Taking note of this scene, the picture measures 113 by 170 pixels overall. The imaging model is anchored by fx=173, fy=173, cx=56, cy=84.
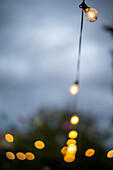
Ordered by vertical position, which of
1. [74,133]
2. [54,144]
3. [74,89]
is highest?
[54,144]

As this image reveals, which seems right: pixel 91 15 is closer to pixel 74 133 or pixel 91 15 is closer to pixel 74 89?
pixel 74 89

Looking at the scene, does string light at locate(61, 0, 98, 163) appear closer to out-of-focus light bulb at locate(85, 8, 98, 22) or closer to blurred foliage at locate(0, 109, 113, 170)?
out-of-focus light bulb at locate(85, 8, 98, 22)

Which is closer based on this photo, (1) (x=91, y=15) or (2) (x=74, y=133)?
(1) (x=91, y=15)

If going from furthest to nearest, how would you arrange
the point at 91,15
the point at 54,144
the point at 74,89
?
the point at 54,144
the point at 74,89
the point at 91,15

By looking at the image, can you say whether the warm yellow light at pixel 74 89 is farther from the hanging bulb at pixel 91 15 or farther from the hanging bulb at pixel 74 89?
the hanging bulb at pixel 91 15

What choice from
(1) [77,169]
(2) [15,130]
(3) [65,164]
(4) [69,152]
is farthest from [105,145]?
(4) [69,152]

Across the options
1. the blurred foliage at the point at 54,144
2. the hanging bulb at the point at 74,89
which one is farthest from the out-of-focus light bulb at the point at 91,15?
the blurred foliage at the point at 54,144

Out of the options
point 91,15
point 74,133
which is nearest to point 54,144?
point 74,133

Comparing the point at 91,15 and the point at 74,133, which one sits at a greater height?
the point at 91,15

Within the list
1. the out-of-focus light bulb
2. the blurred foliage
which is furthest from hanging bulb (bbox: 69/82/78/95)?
the blurred foliage

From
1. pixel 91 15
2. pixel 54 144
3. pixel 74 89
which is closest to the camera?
pixel 91 15
